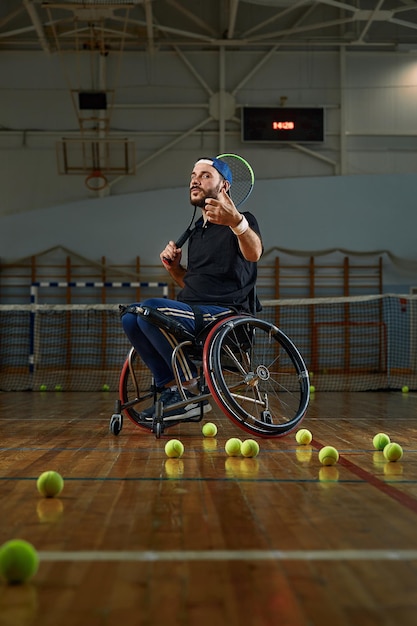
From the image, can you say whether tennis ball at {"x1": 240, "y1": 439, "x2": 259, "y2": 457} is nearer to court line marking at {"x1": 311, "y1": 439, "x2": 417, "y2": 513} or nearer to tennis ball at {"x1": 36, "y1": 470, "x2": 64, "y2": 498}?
court line marking at {"x1": 311, "y1": 439, "x2": 417, "y2": 513}

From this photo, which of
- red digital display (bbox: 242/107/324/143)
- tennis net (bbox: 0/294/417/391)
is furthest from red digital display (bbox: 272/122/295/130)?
tennis net (bbox: 0/294/417/391)

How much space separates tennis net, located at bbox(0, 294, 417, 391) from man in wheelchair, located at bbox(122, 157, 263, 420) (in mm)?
10296

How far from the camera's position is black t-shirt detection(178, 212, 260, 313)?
4.30 m

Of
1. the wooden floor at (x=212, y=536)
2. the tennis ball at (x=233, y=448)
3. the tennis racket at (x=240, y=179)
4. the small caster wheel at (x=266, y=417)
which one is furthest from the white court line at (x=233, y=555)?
the tennis racket at (x=240, y=179)

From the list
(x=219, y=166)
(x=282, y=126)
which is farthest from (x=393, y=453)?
(x=282, y=126)

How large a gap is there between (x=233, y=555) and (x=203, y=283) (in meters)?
2.74

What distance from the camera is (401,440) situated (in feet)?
13.5

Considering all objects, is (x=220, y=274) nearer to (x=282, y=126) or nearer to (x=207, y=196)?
(x=207, y=196)

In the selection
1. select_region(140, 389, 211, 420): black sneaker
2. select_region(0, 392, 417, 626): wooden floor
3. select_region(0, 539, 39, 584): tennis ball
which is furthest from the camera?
select_region(140, 389, 211, 420): black sneaker

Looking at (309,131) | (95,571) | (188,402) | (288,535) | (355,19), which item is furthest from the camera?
(309,131)

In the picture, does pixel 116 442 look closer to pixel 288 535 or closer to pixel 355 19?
pixel 288 535

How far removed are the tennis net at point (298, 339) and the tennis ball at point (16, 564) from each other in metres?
13.3

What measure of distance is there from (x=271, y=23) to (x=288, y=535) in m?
16.1

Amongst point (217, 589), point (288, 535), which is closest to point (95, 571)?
point (217, 589)
